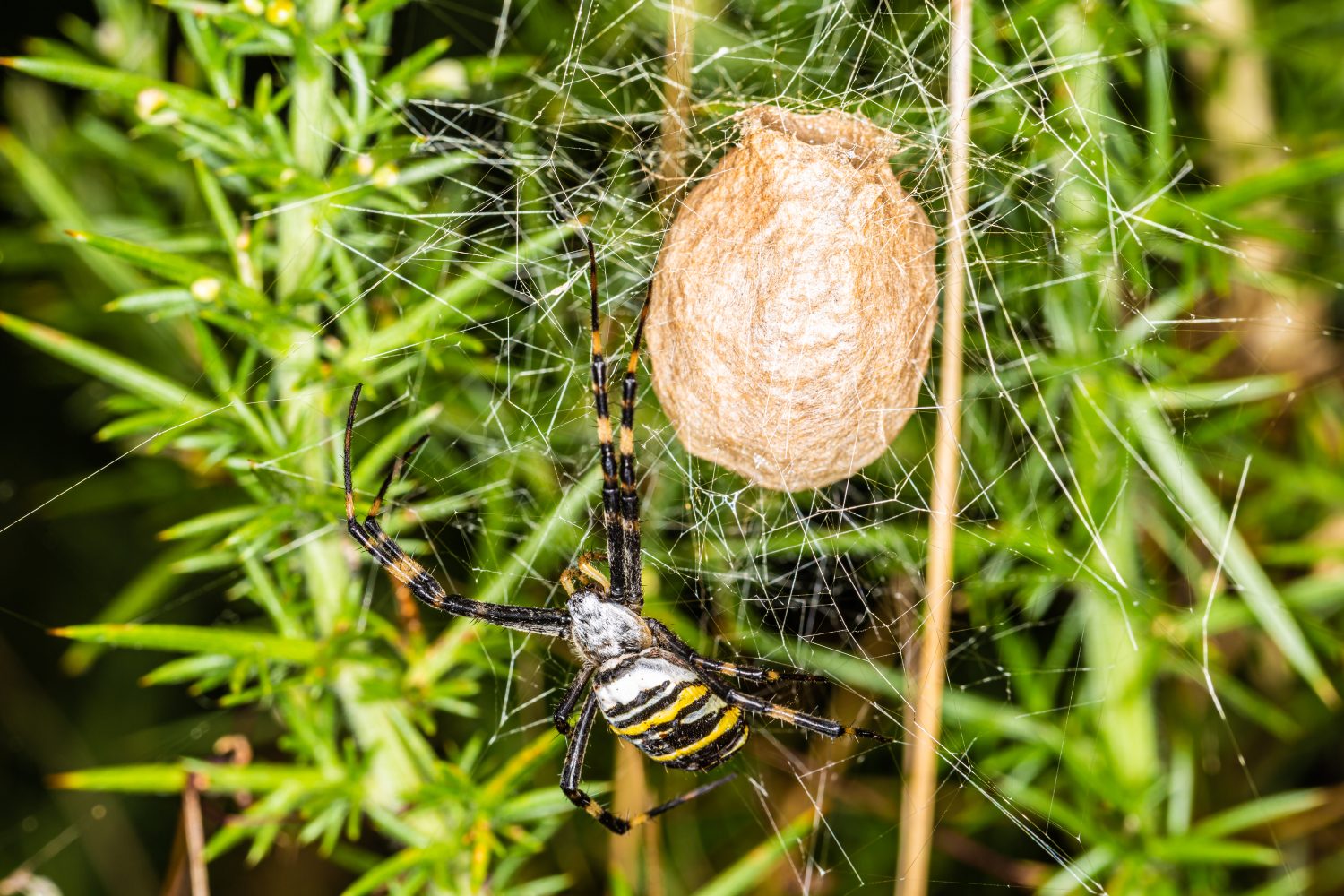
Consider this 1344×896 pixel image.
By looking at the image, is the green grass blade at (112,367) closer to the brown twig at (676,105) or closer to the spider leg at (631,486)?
the spider leg at (631,486)

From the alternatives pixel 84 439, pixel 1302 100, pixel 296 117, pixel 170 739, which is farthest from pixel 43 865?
pixel 1302 100

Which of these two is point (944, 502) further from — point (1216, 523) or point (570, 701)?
point (570, 701)

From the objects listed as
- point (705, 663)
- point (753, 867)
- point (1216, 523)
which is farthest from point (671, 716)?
point (1216, 523)

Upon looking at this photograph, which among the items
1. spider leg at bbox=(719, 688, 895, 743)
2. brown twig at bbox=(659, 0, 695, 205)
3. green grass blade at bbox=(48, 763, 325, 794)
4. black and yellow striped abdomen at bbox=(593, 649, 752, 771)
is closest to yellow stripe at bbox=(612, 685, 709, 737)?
black and yellow striped abdomen at bbox=(593, 649, 752, 771)

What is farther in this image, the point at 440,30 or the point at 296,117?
the point at 440,30

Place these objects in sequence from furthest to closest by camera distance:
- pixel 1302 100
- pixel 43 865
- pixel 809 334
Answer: pixel 43 865, pixel 1302 100, pixel 809 334

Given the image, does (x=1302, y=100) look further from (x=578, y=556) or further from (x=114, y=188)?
(x=114, y=188)

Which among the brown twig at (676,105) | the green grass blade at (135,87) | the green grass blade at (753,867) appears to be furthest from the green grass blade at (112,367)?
the green grass blade at (753,867)
